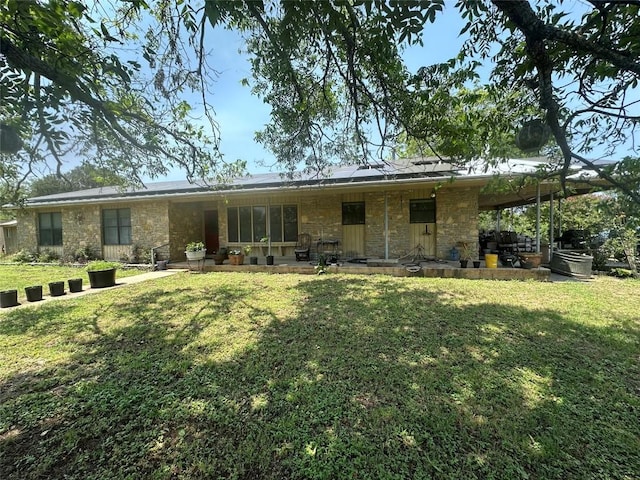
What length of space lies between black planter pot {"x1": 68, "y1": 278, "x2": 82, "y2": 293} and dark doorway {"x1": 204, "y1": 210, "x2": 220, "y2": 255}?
521 cm

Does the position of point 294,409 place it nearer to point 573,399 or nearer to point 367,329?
point 367,329

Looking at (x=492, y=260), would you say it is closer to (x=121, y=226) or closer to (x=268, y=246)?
(x=268, y=246)

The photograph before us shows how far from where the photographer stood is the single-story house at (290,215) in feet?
26.7

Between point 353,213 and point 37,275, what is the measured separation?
10454 mm

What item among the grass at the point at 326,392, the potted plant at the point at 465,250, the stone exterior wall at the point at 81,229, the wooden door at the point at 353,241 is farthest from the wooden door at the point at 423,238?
the stone exterior wall at the point at 81,229

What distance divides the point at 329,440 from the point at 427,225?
7.78 meters

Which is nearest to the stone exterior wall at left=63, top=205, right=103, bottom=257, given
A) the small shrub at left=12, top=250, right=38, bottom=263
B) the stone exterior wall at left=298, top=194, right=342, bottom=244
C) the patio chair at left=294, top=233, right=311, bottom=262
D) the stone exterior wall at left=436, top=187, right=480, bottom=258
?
the small shrub at left=12, top=250, right=38, bottom=263

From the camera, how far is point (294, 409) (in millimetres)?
2311

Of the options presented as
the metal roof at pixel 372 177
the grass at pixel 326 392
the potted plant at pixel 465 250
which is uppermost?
the metal roof at pixel 372 177

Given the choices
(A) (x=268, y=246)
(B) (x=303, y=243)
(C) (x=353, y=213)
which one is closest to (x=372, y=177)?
(C) (x=353, y=213)

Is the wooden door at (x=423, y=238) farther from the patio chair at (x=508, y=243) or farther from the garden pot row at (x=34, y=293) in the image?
→ the garden pot row at (x=34, y=293)

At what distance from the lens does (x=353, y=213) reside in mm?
9438

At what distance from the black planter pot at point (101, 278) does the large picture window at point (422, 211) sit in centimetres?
869

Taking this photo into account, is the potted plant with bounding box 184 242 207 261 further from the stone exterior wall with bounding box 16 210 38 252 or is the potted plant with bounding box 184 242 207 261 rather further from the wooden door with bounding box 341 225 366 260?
the stone exterior wall with bounding box 16 210 38 252
